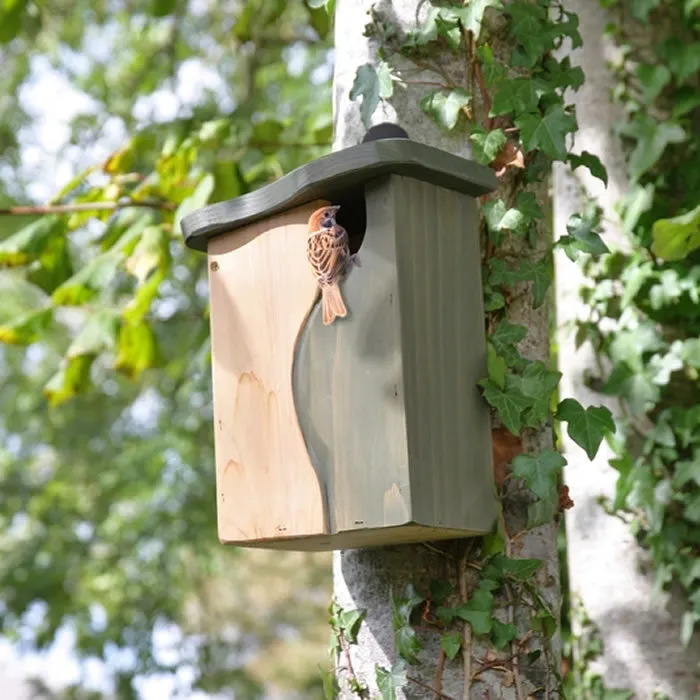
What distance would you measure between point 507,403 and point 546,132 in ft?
1.69

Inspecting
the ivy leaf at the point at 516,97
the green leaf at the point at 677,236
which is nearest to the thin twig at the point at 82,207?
the green leaf at the point at 677,236

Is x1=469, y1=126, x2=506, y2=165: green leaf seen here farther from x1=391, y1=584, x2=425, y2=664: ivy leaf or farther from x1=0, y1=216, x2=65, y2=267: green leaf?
x1=0, y1=216, x2=65, y2=267: green leaf

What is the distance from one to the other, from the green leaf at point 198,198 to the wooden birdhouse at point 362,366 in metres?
1.52

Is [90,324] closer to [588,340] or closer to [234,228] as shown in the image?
[588,340]

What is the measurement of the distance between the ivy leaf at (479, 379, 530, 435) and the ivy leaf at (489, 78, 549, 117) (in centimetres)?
51

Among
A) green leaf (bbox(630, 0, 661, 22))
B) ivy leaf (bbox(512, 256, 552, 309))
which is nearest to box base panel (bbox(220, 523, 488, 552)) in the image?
ivy leaf (bbox(512, 256, 552, 309))

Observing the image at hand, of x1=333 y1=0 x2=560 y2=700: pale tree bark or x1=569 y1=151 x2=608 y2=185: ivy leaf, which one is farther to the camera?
x1=569 y1=151 x2=608 y2=185: ivy leaf

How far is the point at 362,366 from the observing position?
192cm

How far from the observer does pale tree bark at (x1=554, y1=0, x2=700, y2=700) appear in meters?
3.20

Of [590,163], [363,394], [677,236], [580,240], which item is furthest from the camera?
[677,236]

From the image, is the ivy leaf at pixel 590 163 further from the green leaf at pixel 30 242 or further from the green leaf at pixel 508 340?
the green leaf at pixel 30 242

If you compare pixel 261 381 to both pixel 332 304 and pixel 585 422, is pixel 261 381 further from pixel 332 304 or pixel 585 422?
pixel 585 422

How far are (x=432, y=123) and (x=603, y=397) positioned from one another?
4.28 ft

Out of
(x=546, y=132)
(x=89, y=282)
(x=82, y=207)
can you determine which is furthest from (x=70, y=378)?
(x=546, y=132)
